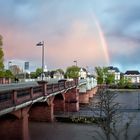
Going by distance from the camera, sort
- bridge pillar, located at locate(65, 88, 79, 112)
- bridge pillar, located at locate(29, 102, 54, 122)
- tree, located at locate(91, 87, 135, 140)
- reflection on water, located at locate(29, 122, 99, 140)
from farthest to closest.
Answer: bridge pillar, located at locate(65, 88, 79, 112) < bridge pillar, located at locate(29, 102, 54, 122) < reflection on water, located at locate(29, 122, 99, 140) < tree, located at locate(91, 87, 135, 140)

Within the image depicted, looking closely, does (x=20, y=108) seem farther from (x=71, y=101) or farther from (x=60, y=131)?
(x=71, y=101)

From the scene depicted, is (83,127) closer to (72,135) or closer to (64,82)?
(72,135)

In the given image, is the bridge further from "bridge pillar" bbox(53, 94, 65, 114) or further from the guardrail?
"bridge pillar" bbox(53, 94, 65, 114)

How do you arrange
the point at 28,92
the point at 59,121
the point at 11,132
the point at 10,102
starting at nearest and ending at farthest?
1. the point at 10,102
2. the point at 11,132
3. the point at 28,92
4. the point at 59,121

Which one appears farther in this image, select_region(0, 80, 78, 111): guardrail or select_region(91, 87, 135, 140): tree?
select_region(0, 80, 78, 111): guardrail

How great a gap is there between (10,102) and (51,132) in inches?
799

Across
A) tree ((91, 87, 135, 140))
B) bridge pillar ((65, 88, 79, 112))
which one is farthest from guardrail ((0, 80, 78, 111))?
bridge pillar ((65, 88, 79, 112))

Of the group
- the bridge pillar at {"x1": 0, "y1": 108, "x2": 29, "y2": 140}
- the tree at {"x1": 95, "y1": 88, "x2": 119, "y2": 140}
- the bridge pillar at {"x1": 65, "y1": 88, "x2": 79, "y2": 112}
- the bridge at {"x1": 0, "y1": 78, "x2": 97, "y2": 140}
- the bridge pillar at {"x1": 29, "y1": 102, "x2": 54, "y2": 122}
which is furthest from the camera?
the bridge pillar at {"x1": 65, "y1": 88, "x2": 79, "y2": 112}

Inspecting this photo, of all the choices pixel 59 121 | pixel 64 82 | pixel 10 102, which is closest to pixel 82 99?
pixel 64 82

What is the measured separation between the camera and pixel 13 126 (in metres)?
34.8

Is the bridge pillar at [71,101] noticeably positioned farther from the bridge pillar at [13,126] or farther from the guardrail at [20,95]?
the bridge pillar at [13,126]

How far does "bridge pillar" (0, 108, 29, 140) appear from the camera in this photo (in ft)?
112

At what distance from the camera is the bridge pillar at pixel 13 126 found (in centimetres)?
3425

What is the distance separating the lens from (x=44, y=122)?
55531mm
